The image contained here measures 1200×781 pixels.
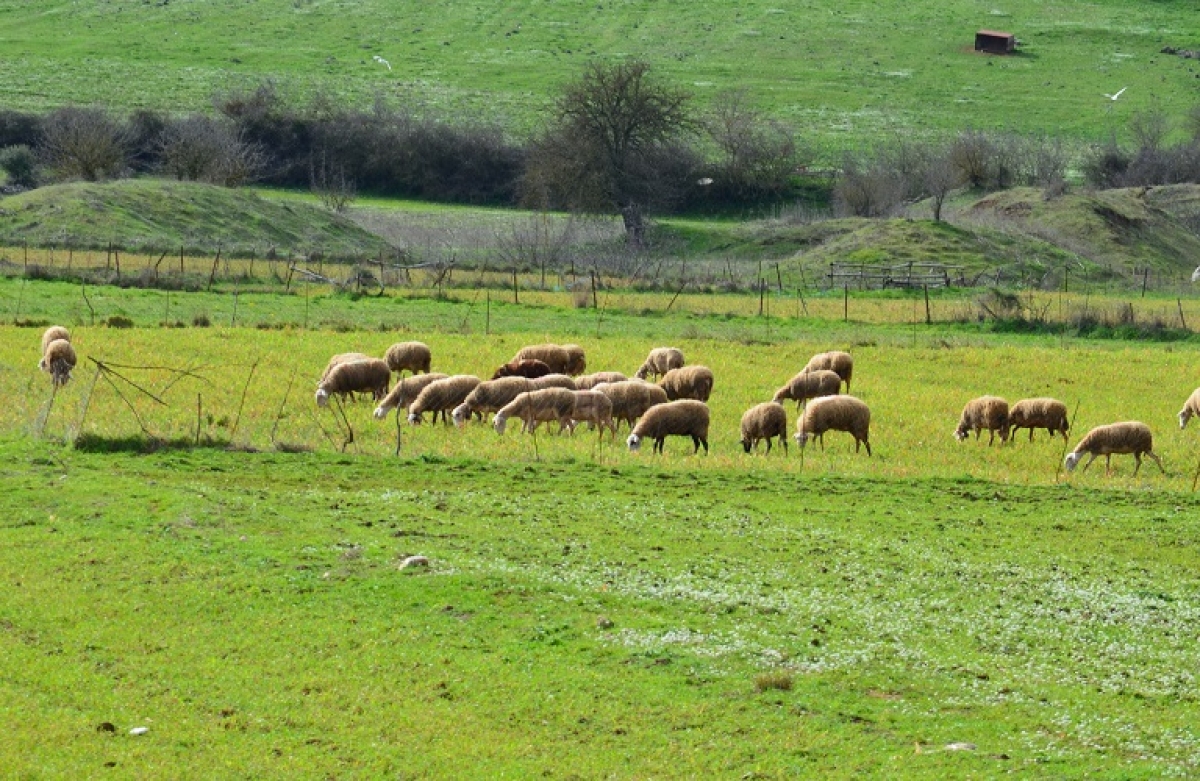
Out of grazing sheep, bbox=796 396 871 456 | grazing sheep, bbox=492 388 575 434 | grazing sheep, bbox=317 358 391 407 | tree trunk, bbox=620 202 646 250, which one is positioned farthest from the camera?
tree trunk, bbox=620 202 646 250

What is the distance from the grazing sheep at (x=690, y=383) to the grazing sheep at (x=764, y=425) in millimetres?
2749

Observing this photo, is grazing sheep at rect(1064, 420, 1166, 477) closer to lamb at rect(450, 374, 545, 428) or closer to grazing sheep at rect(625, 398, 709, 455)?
grazing sheep at rect(625, 398, 709, 455)

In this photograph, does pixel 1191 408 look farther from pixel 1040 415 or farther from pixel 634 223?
pixel 634 223

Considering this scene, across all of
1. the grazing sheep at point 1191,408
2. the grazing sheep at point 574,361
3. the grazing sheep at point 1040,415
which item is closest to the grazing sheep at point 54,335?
the grazing sheep at point 574,361

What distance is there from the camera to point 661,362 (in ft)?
106

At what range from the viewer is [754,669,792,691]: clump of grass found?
40.6 feet

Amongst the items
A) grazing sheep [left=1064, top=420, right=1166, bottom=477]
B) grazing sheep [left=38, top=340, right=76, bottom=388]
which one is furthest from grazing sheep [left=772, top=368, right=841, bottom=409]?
grazing sheep [left=38, top=340, right=76, bottom=388]

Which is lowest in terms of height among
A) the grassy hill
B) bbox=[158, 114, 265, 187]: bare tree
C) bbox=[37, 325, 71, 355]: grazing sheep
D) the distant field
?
bbox=[37, 325, 71, 355]: grazing sheep

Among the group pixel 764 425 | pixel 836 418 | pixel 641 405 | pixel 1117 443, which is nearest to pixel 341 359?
pixel 641 405

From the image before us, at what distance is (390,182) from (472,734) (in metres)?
95.9

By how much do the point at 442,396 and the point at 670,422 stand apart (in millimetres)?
4391

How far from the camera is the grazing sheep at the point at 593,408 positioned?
25.9 m

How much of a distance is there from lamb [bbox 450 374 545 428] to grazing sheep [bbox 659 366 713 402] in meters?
3.07

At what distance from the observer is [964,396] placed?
33062mm
